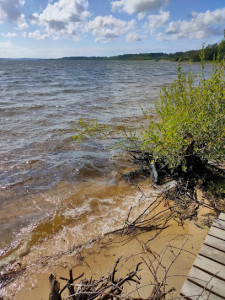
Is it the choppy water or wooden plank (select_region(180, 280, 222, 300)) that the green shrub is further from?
wooden plank (select_region(180, 280, 222, 300))

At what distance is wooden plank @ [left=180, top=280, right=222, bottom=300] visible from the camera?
7.64 feet

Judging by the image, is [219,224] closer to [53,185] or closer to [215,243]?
[215,243]

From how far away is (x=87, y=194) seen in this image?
562 centimetres

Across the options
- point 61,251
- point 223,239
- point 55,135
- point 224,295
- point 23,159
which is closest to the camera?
point 224,295

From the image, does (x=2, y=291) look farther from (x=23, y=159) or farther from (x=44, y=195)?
(x=23, y=159)

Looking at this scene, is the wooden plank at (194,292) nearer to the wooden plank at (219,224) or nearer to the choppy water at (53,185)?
the wooden plank at (219,224)

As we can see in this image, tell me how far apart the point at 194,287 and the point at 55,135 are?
342 inches

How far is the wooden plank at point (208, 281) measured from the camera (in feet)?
7.84

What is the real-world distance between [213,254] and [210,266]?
21 cm

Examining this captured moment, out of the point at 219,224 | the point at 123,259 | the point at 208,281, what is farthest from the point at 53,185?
the point at 208,281

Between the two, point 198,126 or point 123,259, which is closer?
point 123,259

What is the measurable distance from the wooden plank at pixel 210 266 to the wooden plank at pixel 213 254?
0.20 ft

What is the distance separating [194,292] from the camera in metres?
2.39

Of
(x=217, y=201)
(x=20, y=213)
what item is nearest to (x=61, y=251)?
(x=20, y=213)
